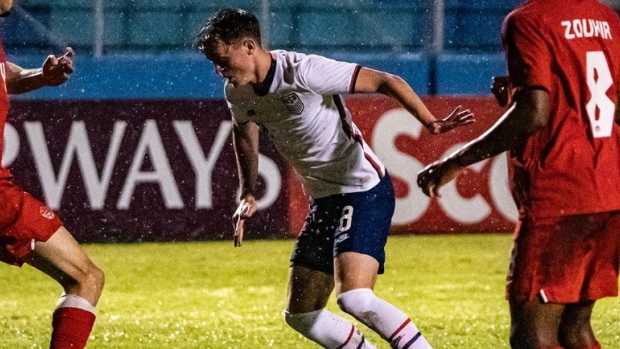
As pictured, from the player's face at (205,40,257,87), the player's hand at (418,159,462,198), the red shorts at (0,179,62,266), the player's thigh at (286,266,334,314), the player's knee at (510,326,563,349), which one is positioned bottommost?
the player's thigh at (286,266,334,314)

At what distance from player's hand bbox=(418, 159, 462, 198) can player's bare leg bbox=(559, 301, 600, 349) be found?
0.64m

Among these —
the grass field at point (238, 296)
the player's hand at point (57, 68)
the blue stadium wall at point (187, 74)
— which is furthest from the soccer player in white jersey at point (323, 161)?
the blue stadium wall at point (187, 74)

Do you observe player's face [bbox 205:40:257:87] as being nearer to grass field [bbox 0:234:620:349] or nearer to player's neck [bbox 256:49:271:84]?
player's neck [bbox 256:49:271:84]

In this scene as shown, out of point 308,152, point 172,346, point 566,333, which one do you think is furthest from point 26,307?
point 566,333

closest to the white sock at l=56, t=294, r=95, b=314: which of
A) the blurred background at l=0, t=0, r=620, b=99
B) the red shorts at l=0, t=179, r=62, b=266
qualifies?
the red shorts at l=0, t=179, r=62, b=266

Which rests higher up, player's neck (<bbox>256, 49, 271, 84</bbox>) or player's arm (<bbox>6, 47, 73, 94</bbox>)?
player's neck (<bbox>256, 49, 271, 84</bbox>)

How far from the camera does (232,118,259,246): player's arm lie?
540 centimetres

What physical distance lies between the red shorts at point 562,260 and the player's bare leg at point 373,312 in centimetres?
98

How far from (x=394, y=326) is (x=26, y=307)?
3.55m

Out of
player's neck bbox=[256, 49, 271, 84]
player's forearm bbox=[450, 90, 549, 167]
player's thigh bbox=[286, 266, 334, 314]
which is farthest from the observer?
player's thigh bbox=[286, 266, 334, 314]

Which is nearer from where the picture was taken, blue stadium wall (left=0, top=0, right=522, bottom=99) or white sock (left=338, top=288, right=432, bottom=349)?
white sock (left=338, top=288, right=432, bottom=349)

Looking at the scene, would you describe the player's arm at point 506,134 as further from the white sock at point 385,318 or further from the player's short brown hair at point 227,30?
the player's short brown hair at point 227,30

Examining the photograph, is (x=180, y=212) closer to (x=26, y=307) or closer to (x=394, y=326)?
(x=26, y=307)

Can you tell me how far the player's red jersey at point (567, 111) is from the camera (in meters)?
3.87
